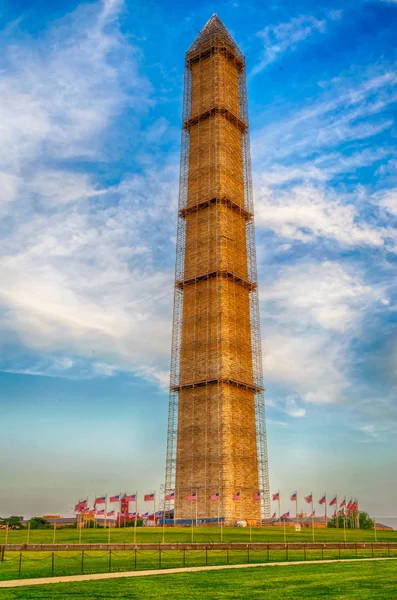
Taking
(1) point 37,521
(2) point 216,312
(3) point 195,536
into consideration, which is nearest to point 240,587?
(3) point 195,536

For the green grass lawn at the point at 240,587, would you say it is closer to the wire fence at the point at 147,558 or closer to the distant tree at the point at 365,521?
the wire fence at the point at 147,558

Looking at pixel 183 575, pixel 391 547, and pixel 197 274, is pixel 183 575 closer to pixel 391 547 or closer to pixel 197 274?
pixel 391 547

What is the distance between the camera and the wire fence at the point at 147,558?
2780 centimetres

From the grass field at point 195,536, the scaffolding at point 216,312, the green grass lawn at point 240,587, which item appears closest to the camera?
the green grass lawn at point 240,587

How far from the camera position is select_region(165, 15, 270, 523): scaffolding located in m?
63.5

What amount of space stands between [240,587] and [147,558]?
622 inches

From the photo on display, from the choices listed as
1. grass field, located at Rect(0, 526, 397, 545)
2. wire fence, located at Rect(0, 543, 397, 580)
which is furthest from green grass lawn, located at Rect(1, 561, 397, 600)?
grass field, located at Rect(0, 526, 397, 545)

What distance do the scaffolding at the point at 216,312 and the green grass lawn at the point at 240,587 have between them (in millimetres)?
36309

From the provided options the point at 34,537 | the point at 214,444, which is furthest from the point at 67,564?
the point at 214,444

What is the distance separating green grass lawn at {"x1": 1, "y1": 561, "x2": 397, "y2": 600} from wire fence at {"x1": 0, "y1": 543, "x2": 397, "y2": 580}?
5168 mm

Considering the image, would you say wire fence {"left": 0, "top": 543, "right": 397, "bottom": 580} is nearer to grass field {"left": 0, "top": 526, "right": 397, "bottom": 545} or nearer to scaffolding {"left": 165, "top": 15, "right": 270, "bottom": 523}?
grass field {"left": 0, "top": 526, "right": 397, "bottom": 545}

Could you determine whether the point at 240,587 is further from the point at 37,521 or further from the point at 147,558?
the point at 37,521

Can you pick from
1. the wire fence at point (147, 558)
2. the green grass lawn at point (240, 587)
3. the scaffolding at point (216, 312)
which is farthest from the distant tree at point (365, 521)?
the green grass lawn at point (240, 587)

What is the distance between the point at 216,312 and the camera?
67.9m
